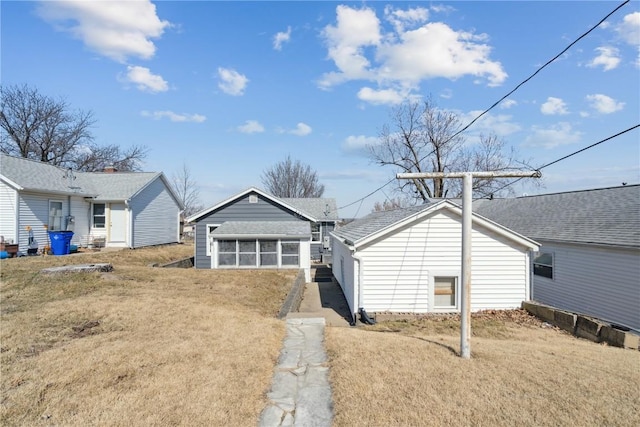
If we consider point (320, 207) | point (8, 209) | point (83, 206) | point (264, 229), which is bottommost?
point (264, 229)

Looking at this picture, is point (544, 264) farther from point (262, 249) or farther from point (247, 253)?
point (247, 253)

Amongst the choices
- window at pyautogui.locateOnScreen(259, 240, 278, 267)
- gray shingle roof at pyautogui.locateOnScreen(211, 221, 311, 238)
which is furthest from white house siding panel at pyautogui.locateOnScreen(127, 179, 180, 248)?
window at pyautogui.locateOnScreen(259, 240, 278, 267)

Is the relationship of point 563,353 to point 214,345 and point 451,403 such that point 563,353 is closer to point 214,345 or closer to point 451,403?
point 451,403

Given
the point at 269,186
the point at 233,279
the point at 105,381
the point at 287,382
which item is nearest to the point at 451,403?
the point at 287,382

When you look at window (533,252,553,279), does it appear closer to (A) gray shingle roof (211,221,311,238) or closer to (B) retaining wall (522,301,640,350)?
(B) retaining wall (522,301,640,350)

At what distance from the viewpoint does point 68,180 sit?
22.0 m

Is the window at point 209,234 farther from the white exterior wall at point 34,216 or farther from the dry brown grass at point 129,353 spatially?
the dry brown grass at point 129,353

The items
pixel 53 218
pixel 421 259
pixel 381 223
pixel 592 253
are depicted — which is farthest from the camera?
pixel 53 218

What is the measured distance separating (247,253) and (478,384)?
51.3 ft

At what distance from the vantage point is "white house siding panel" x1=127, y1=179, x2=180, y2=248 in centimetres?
2336

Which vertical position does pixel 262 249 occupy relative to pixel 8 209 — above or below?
below

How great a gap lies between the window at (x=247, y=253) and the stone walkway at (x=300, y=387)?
1228 cm

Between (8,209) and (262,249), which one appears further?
→ (262,249)

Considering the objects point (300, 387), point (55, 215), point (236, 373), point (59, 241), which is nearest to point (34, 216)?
point (55, 215)
